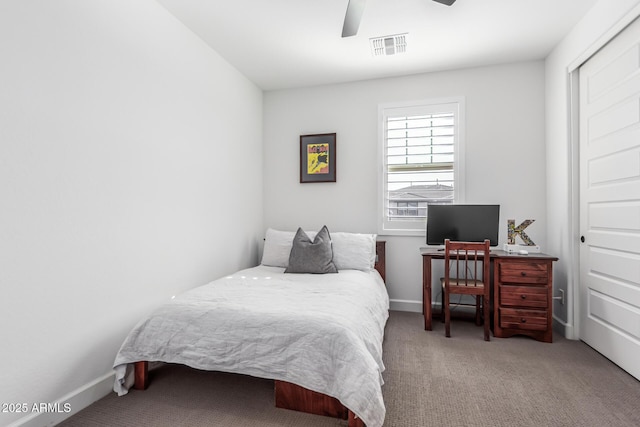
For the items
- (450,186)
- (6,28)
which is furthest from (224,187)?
(450,186)

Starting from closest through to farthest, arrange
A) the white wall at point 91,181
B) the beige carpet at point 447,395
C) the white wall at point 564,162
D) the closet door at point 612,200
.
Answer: the white wall at point 91,181 → the beige carpet at point 447,395 → the closet door at point 612,200 → the white wall at point 564,162

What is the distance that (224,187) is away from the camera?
3383mm

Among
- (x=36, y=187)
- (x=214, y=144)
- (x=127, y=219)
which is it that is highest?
(x=214, y=144)

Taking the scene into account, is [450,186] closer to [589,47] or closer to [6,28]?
[589,47]

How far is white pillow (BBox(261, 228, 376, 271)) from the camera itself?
3.29m

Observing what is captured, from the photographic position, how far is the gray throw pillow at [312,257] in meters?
3.14

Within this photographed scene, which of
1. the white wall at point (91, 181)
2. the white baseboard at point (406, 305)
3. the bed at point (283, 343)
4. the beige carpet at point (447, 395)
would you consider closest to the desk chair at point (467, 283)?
the beige carpet at point (447, 395)

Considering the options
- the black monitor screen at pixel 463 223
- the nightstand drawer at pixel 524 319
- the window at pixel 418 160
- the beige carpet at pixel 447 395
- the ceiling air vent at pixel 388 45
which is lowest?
the beige carpet at pixel 447 395

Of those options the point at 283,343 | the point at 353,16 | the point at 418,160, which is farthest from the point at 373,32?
the point at 283,343

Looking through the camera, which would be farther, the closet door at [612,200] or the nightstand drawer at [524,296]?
Answer: the nightstand drawer at [524,296]

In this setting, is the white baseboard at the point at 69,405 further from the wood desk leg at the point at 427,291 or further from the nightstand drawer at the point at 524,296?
the nightstand drawer at the point at 524,296

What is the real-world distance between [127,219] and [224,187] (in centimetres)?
125

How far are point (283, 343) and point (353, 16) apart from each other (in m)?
2.23

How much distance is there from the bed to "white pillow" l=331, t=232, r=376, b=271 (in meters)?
0.77
